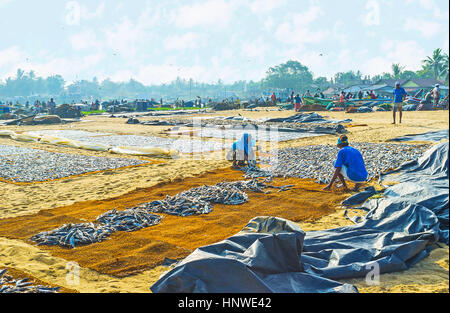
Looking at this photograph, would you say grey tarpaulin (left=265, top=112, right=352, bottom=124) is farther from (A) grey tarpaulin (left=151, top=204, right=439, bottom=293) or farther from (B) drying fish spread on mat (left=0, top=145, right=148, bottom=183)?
(A) grey tarpaulin (left=151, top=204, right=439, bottom=293)

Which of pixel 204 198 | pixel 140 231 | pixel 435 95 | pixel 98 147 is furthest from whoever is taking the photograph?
pixel 435 95

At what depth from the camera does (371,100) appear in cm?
3353

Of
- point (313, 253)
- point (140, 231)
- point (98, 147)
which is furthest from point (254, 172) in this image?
point (98, 147)

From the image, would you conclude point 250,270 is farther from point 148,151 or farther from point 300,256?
point 148,151

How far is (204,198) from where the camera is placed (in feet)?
23.4

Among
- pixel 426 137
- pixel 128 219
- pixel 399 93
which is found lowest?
pixel 128 219

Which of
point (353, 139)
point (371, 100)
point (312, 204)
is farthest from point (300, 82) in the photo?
point (312, 204)

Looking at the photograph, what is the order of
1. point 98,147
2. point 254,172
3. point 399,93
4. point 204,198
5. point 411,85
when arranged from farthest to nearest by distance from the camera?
point 411,85 < point 399,93 < point 98,147 < point 254,172 < point 204,198

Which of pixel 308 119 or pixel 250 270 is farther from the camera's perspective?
pixel 308 119

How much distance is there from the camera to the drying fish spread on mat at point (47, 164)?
391 inches

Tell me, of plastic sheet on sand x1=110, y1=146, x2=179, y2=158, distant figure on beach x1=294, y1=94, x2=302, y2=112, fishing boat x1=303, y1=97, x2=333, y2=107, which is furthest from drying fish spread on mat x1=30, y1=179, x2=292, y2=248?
fishing boat x1=303, y1=97, x2=333, y2=107

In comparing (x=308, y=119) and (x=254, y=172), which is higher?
(x=308, y=119)

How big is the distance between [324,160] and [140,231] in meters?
6.16

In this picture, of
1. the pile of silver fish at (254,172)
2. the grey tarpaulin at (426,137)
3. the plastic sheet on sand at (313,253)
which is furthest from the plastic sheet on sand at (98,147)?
the plastic sheet on sand at (313,253)
